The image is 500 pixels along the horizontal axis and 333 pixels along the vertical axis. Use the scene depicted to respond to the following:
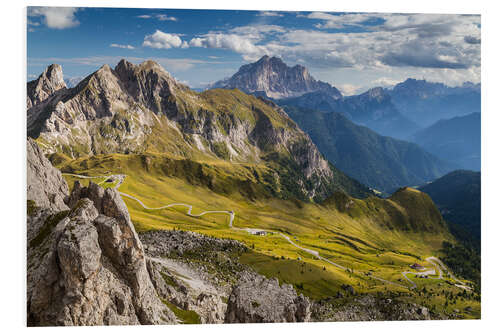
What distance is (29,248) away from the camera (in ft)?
82.8

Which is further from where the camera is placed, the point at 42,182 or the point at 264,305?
the point at 42,182

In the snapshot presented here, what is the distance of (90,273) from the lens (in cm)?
2028

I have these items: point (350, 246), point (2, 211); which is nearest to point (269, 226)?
point (350, 246)

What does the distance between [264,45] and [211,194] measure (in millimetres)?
84266

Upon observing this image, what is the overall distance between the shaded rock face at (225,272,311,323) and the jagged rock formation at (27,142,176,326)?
4.92 meters

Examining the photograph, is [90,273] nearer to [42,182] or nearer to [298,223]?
[42,182]

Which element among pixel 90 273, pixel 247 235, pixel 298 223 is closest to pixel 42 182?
pixel 90 273

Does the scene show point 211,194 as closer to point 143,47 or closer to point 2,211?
point 143,47

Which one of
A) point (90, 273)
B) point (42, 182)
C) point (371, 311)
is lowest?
point (371, 311)

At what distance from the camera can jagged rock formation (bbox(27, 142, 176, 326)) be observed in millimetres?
20047

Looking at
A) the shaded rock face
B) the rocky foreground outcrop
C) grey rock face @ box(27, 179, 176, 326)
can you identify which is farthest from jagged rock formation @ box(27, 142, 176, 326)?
the rocky foreground outcrop

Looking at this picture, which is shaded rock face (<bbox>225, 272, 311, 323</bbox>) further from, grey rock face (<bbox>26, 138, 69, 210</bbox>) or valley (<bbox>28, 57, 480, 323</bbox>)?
grey rock face (<bbox>26, 138, 69, 210</bbox>)

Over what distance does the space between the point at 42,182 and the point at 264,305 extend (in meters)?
23.6

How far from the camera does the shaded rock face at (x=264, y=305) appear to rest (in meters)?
26.9
